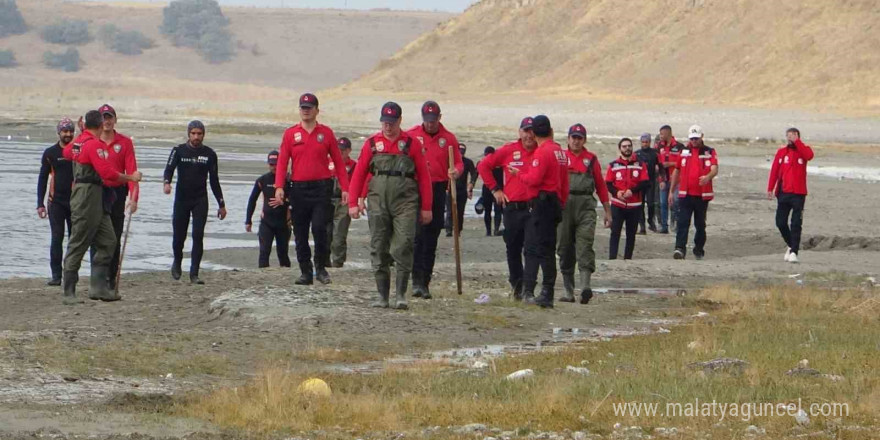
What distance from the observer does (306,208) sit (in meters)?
14.1

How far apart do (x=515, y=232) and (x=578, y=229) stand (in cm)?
86

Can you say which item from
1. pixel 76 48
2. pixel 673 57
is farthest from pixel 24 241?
pixel 76 48

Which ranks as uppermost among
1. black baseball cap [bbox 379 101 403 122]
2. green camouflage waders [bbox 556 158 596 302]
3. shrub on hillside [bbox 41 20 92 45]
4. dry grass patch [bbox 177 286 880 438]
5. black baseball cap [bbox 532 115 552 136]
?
shrub on hillside [bbox 41 20 92 45]

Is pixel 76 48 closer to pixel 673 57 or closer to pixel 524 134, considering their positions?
pixel 673 57

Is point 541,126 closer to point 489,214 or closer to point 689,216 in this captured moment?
point 689,216

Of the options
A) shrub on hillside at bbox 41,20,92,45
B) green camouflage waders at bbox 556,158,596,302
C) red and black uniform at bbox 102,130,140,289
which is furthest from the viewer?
shrub on hillside at bbox 41,20,92,45

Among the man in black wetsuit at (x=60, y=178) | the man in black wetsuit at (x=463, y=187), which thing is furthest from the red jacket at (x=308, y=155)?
the man in black wetsuit at (x=463, y=187)

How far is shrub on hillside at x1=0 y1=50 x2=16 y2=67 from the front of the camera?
142125mm

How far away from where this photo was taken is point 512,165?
546 inches

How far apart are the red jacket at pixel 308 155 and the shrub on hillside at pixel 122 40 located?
146 meters

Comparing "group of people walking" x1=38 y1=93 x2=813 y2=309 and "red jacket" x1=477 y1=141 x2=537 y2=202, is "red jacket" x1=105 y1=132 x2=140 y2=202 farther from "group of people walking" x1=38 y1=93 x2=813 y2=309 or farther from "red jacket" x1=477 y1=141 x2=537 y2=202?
"red jacket" x1=477 y1=141 x2=537 y2=202

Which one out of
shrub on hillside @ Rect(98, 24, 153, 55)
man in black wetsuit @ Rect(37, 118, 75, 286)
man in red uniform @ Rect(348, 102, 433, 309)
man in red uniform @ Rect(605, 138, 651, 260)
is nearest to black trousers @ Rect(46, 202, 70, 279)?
man in black wetsuit @ Rect(37, 118, 75, 286)

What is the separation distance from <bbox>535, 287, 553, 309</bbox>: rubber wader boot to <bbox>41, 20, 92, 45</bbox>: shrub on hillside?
14881cm

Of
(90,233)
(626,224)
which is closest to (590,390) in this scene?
(90,233)
